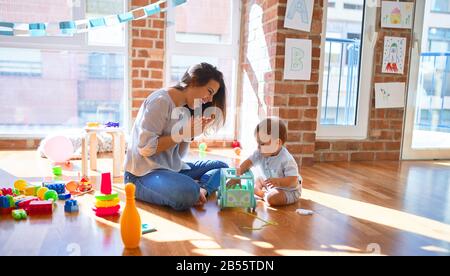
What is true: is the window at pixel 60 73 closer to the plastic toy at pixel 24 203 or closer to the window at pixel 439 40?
the plastic toy at pixel 24 203

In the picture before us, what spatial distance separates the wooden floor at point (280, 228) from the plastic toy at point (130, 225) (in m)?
0.03

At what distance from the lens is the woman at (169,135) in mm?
1566

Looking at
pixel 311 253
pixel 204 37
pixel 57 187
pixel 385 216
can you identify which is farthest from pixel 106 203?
pixel 204 37

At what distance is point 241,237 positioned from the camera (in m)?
1.30

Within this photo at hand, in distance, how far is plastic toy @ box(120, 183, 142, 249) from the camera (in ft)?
3.78

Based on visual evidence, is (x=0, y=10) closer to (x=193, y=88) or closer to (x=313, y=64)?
(x=193, y=88)

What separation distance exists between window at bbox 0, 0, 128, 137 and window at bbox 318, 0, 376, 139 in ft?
5.04

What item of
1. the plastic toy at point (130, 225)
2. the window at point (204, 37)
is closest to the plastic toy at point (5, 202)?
the plastic toy at point (130, 225)

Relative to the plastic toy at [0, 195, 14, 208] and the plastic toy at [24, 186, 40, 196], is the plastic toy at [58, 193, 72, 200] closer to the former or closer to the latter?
the plastic toy at [24, 186, 40, 196]

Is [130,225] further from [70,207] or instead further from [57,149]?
[57,149]

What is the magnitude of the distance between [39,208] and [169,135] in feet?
1.84
